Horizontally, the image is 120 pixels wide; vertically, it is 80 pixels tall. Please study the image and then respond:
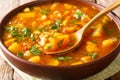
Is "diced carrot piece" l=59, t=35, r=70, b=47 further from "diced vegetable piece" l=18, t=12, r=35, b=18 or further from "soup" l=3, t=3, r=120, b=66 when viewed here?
"diced vegetable piece" l=18, t=12, r=35, b=18

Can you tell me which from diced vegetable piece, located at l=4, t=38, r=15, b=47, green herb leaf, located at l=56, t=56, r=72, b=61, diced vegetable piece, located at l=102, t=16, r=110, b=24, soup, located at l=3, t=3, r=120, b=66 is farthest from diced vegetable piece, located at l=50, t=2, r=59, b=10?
green herb leaf, located at l=56, t=56, r=72, b=61

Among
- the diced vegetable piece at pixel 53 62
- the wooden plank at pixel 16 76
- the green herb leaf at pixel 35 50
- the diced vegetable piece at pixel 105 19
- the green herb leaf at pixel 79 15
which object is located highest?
the green herb leaf at pixel 79 15

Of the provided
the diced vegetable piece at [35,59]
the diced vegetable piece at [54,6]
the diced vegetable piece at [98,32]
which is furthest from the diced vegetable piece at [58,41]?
the diced vegetable piece at [54,6]

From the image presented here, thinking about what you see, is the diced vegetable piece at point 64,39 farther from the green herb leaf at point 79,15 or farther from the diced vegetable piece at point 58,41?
the green herb leaf at point 79,15

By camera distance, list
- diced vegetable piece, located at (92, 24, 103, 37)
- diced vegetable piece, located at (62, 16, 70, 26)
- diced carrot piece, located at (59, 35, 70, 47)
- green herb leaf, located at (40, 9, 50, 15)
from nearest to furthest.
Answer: diced carrot piece, located at (59, 35, 70, 47)
diced vegetable piece, located at (92, 24, 103, 37)
diced vegetable piece, located at (62, 16, 70, 26)
green herb leaf, located at (40, 9, 50, 15)

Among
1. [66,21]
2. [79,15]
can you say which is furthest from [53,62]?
[79,15]

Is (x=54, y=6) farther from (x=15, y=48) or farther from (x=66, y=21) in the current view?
(x=15, y=48)

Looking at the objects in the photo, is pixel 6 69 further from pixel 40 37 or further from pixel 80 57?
pixel 80 57

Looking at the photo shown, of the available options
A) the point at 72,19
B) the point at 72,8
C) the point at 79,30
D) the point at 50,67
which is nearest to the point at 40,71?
the point at 50,67
